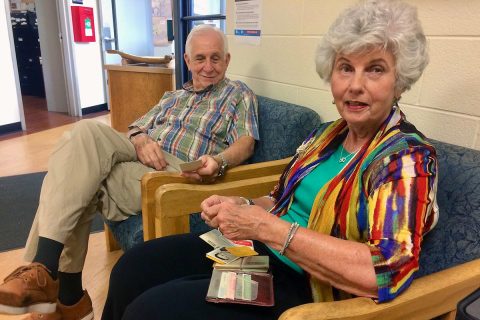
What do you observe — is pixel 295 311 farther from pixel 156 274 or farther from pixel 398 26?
pixel 398 26

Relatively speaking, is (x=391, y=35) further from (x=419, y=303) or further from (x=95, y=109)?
(x=95, y=109)

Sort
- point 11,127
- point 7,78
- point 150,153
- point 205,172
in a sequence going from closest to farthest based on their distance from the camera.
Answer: point 205,172, point 150,153, point 7,78, point 11,127

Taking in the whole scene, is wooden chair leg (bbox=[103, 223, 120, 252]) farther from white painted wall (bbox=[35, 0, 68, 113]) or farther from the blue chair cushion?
white painted wall (bbox=[35, 0, 68, 113])

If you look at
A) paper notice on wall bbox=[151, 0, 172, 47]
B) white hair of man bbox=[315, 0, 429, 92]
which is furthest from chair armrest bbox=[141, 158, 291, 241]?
paper notice on wall bbox=[151, 0, 172, 47]

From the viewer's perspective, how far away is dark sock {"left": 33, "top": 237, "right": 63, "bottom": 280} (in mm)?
1347

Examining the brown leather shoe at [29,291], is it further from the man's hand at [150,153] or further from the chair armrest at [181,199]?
the man's hand at [150,153]

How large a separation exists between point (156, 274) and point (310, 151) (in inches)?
24.1

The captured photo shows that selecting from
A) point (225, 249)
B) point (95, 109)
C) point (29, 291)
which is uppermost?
point (225, 249)

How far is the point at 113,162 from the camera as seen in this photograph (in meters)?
1.66

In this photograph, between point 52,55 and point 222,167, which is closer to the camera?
point 222,167

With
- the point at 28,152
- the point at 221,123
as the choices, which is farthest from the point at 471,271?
the point at 28,152

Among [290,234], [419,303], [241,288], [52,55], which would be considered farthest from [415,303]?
[52,55]

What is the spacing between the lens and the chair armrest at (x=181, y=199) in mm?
1329

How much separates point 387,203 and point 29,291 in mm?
1165
